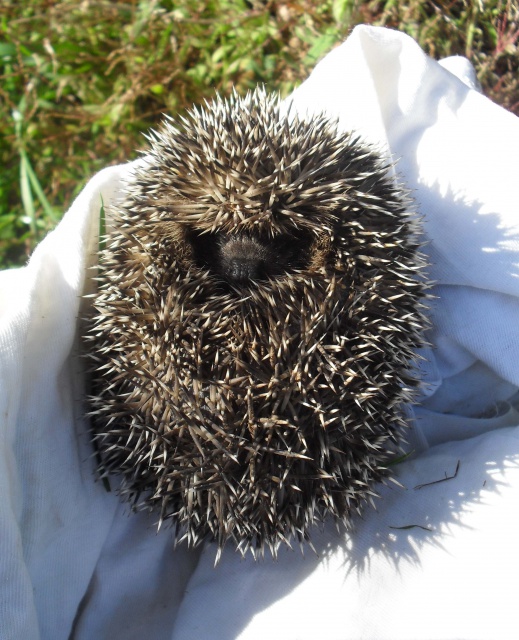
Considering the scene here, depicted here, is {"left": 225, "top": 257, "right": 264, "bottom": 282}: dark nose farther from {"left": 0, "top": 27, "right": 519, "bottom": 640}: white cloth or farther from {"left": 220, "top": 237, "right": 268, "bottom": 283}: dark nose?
{"left": 0, "top": 27, "right": 519, "bottom": 640}: white cloth

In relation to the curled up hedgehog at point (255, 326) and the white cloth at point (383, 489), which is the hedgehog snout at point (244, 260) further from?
the white cloth at point (383, 489)

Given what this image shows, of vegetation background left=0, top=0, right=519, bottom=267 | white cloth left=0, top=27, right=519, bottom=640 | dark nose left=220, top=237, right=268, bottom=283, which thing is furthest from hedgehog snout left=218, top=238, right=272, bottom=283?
vegetation background left=0, top=0, right=519, bottom=267

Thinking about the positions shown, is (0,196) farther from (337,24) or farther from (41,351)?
(337,24)

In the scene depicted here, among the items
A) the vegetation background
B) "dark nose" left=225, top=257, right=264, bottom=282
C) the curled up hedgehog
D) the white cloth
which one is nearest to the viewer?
the curled up hedgehog

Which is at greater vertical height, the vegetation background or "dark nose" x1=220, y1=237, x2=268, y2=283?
the vegetation background

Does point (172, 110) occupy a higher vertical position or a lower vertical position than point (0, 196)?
higher

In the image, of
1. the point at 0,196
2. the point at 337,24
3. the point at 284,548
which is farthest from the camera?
the point at 0,196

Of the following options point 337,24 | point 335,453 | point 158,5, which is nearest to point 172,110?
point 158,5
